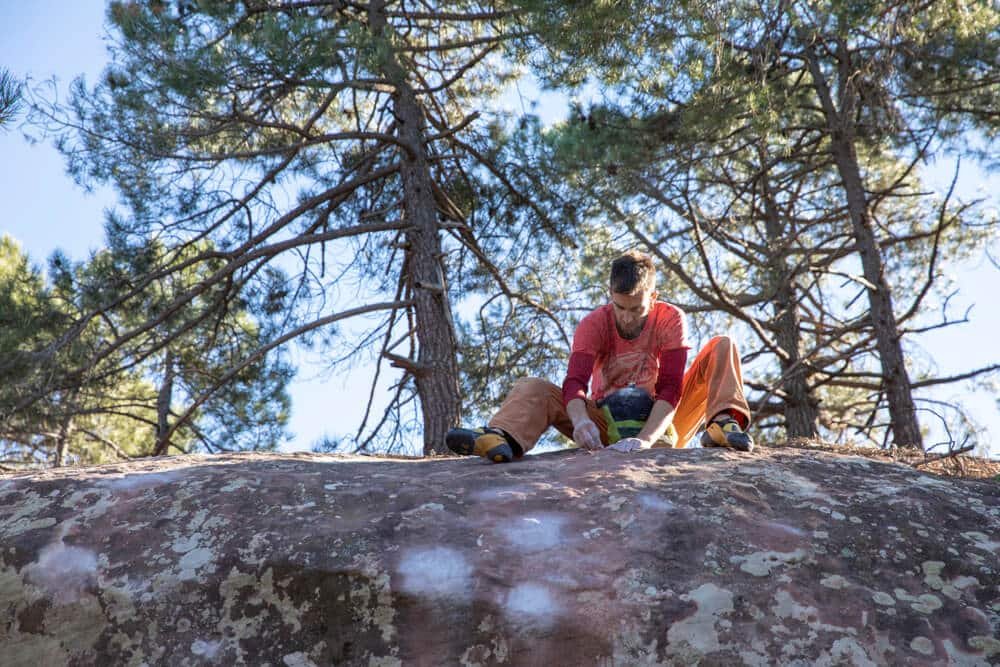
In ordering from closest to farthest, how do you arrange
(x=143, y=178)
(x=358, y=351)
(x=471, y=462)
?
(x=471, y=462), (x=143, y=178), (x=358, y=351)

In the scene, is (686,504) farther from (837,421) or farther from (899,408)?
(837,421)

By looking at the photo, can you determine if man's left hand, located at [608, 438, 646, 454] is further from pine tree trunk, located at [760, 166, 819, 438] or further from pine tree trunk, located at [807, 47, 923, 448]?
pine tree trunk, located at [807, 47, 923, 448]

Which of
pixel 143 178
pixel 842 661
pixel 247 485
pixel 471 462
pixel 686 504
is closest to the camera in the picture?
pixel 842 661

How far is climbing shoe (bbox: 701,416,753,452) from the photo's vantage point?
3240mm

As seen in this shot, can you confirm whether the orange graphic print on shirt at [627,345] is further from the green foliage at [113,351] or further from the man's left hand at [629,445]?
the green foliage at [113,351]

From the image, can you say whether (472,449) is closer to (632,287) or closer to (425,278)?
(632,287)

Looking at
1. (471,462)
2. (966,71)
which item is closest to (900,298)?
(966,71)

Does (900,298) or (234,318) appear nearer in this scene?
(234,318)

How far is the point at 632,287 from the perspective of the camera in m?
3.44

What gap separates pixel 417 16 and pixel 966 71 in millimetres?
3817

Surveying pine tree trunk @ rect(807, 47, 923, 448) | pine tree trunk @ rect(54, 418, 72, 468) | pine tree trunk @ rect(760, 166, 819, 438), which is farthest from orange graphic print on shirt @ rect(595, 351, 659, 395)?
pine tree trunk @ rect(54, 418, 72, 468)

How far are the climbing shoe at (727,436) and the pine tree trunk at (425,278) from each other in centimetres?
244

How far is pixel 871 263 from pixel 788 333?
945 millimetres

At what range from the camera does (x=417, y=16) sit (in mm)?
6188
